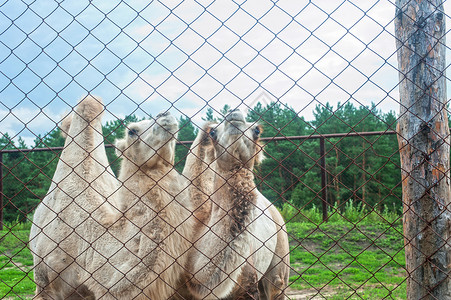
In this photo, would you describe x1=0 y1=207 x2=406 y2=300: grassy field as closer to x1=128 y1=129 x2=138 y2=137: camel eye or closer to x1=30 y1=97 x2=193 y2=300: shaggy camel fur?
x1=30 y1=97 x2=193 y2=300: shaggy camel fur

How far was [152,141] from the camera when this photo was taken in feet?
10.3

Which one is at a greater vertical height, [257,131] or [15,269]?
[257,131]

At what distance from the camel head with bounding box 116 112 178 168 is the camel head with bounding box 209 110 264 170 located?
33 centimetres

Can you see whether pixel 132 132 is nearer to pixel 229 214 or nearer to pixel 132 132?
pixel 132 132

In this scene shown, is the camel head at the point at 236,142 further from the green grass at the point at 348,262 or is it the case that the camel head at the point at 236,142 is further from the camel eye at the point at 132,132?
the green grass at the point at 348,262

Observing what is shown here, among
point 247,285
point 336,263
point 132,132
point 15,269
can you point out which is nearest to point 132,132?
point 132,132

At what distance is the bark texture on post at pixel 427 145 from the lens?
9.03 feet

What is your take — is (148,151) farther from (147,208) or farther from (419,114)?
(419,114)

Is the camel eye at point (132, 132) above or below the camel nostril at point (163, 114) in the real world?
below

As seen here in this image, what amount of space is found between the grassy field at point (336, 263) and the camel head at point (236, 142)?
2.57 m

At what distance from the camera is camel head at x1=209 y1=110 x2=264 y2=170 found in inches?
111

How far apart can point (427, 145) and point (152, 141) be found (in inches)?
71.6

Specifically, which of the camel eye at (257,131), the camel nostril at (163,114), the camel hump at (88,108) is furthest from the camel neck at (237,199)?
the camel hump at (88,108)

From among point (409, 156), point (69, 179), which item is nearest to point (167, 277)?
point (69, 179)
